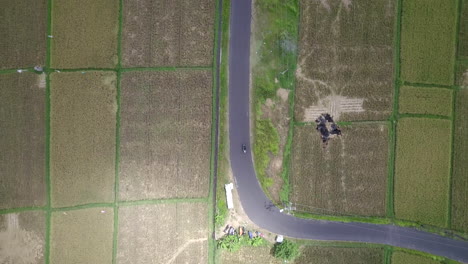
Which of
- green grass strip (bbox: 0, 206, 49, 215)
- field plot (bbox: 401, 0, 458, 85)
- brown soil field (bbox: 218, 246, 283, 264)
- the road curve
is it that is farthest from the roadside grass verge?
green grass strip (bbox: 0, 206, 49, 215)

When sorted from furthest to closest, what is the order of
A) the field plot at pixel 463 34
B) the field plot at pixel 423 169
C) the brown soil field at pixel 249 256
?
the brown soil field at pixel 249 256 → the field plot at pixel 423 169 → the field plot at pixel 463 34

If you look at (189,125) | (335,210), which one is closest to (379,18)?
(335,210)

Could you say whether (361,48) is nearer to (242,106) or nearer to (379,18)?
(379,18)

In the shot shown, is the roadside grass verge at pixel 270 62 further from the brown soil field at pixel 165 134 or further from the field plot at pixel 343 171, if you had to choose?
the brown soil field at pixel 165 134

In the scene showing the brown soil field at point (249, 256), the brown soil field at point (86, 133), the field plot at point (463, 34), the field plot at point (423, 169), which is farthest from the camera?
the brown soil field at point (249, 256)

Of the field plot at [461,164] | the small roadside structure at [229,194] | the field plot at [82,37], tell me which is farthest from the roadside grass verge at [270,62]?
the field plot at [461,164]

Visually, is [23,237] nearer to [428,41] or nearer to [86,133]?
[86,133]
